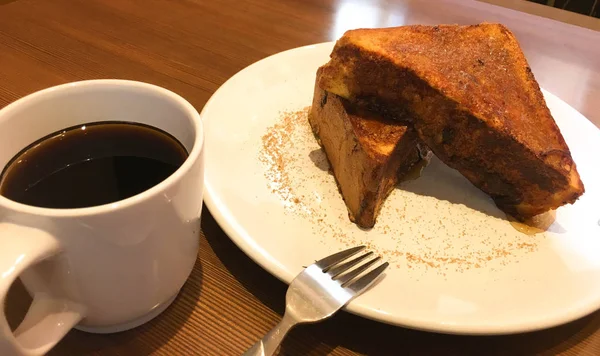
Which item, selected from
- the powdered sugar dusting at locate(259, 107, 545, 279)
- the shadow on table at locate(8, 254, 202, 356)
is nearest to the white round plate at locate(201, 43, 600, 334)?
the powdered sugar dusting at locate(259, 107, 545, 279)

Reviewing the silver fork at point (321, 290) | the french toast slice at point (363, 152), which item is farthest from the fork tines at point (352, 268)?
the french toast slice at point (363, 152)

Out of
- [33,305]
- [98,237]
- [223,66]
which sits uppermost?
[98,237]

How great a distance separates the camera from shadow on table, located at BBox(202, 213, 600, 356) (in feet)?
2.18

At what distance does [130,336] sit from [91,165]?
0.23 metres

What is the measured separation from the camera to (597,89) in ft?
4.54

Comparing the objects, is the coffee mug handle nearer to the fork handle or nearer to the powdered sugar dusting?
the fork handle

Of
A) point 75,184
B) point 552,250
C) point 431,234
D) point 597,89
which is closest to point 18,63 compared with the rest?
point 75,184

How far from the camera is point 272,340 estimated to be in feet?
1.99

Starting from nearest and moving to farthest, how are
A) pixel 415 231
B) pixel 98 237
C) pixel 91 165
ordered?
pixel 98 237 → pixel 91 165 → pixel 415 231

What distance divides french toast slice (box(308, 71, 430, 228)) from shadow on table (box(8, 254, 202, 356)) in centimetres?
34

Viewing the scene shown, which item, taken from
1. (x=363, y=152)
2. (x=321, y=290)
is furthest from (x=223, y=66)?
(x=321, y=290)

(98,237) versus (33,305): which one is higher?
(98,237)

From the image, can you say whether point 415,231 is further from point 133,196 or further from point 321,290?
point 133,196

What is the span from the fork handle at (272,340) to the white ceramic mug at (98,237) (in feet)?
0.44
